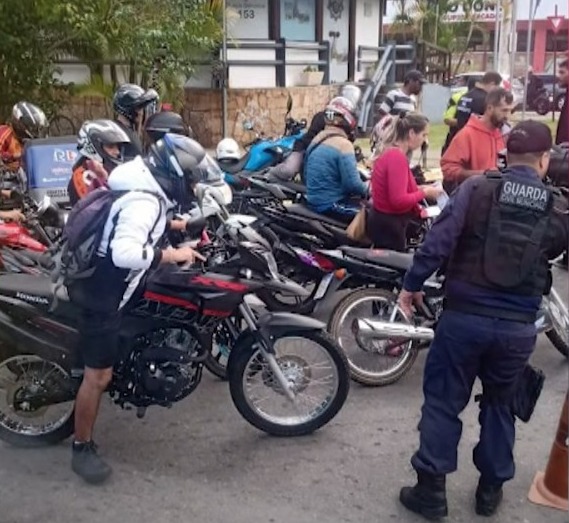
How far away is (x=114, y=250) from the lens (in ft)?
12.5

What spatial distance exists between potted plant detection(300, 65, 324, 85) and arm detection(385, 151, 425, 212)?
14327 millimetres

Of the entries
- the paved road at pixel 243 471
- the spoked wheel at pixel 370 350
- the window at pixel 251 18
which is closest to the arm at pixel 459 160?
the spoked wheel at pixel 370 350

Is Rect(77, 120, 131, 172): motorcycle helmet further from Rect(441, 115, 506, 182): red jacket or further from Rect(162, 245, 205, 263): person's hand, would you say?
Rect(441, 115, 506, 182): red jacket

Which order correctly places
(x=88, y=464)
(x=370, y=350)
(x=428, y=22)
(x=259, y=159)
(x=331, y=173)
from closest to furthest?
(x=88, y=464), (x=370, y=350), (x=331, y=173), (x=259, y=159), (x=428, y=22)

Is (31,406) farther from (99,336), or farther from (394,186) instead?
(394,186)

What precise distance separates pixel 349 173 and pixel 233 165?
2695 millimetres

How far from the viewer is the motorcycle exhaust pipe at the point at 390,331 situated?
515cm

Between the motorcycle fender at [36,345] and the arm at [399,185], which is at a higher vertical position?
the arm at [399,185]

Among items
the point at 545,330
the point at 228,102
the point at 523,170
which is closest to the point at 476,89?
the point at 545,330

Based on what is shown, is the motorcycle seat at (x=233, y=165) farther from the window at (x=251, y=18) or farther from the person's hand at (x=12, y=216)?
the window at (x=251, y=18)

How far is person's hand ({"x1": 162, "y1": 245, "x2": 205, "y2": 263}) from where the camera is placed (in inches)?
158

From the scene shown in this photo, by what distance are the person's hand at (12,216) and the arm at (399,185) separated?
2.57m

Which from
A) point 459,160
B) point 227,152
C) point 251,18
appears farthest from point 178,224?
point 251,18

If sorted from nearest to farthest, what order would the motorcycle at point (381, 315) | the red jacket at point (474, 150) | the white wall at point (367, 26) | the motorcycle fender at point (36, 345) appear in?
the motorcycle fender at point (36, 345), the motorcycle at point (381, 315), the red jacket at point (474, 150), the white wall at point (367, 26)
